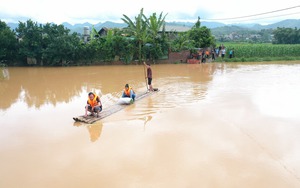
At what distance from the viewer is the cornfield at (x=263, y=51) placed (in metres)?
28.5

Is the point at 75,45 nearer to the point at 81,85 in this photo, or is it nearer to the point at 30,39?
the point at 30,39

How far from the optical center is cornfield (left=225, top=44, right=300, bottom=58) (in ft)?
93.4

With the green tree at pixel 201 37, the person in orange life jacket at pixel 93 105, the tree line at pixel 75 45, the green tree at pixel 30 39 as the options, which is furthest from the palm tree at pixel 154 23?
the person in orange life jacket at pixel 93 105

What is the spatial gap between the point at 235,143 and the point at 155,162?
7.55 feet

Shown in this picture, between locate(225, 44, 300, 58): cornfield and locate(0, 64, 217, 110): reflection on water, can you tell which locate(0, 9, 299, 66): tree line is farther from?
locate(225, 44, 300, 58): cornfield

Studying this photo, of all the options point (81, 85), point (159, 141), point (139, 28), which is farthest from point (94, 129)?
point (139, 28)

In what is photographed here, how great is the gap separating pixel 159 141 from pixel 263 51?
25938 mm

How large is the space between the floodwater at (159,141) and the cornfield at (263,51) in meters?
15.7

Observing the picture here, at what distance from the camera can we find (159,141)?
7.19 meters

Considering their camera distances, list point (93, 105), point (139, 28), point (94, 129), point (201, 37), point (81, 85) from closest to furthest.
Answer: point (94, 129) → point (93, 105) → point (81, 85) → point (139, 28) → point (201, 37)

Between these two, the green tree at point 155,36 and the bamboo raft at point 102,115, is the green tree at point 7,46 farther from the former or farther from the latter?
the bamboo raft at point 102,115

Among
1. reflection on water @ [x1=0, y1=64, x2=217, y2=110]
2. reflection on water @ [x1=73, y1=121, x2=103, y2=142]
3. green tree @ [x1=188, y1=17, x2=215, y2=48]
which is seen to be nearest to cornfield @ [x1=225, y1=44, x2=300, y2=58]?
green tree @ [x1=188, y1=17, x2=215, y2=48]

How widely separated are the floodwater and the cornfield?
15.7 metres

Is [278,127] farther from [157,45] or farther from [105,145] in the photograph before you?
[157,45]
